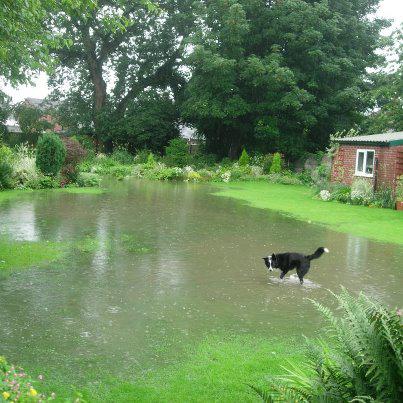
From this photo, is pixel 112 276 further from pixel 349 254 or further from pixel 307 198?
pixel 307 198

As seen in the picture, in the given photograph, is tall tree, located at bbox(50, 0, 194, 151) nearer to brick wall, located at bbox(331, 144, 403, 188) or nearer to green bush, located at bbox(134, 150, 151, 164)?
green bush, located at bbox(134, 150, 151, 164)

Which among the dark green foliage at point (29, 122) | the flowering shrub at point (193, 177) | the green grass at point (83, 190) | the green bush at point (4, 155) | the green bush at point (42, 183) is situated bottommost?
the green grass at point (83, 190)

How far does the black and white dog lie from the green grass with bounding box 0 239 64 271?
398cm

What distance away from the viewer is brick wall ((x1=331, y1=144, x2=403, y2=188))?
20.3 m

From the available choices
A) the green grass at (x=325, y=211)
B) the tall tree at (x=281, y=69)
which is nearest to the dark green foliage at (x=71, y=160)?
the green grass at (x=325, y=211)

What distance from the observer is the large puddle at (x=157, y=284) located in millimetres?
5695

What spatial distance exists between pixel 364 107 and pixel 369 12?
753 centimetres

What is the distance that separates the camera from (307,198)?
21688 millimetres

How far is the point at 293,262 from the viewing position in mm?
8461

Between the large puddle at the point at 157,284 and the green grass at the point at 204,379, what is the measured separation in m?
0.29

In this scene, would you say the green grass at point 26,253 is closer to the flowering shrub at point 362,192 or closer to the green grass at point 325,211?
the green grass at point 325,211

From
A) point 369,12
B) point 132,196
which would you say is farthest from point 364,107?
point 132,196

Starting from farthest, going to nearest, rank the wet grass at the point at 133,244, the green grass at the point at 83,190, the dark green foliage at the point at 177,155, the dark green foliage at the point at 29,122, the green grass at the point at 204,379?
the dark green foliage at the point at 29,122 < the dark green foliage at the point at 177,155 < the green grass at the point at 83,190 < the wet grass at the point at 133,244 < the green grass at the point at 204,379

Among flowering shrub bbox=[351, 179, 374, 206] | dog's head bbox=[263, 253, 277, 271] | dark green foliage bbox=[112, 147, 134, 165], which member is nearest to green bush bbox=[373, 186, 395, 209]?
flowering shrub bbox=[351, 179, 374, 206]
